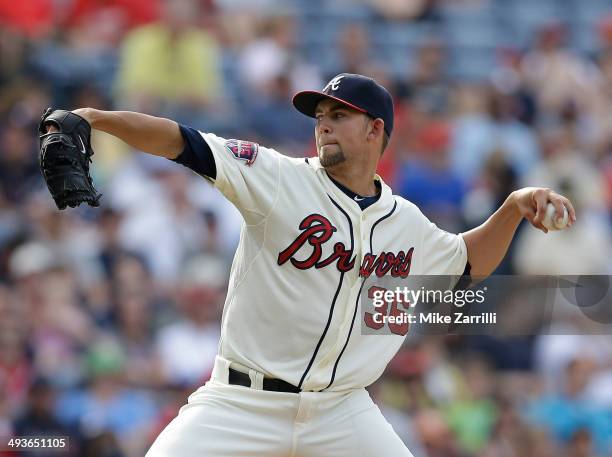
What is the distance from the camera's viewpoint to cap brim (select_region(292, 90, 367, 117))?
4.71 meters

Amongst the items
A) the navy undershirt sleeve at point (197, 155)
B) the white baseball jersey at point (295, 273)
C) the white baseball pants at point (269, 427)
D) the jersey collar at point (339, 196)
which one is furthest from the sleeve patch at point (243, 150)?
the white baseball pants at point (269, 427)

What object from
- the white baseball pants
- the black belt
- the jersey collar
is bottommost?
the white baseball pants

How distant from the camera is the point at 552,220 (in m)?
4.57

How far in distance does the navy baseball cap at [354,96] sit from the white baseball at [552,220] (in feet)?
2.57

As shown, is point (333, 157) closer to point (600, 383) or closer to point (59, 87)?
point (600, 383)

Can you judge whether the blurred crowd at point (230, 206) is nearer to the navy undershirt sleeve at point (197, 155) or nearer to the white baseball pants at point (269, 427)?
the white baseball pants at point (269, 427)

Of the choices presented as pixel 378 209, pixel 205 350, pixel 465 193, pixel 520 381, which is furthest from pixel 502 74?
pixel 378 209

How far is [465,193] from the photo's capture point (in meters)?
9.91

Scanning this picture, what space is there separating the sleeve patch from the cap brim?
35 centimetres

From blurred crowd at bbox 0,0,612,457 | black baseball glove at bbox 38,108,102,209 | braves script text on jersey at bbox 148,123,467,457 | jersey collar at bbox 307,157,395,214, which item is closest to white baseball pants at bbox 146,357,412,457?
braves script text on jersey at bbox 148,123,467,457

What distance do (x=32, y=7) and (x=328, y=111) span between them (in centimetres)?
638

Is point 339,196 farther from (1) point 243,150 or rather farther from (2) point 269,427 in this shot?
(2) point 269,427

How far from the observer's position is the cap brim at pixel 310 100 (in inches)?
186

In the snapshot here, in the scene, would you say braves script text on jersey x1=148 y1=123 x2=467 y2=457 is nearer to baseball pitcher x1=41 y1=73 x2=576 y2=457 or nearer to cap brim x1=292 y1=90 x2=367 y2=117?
baseball pitcher x1=41 y1=73 x2=576 y2=457
